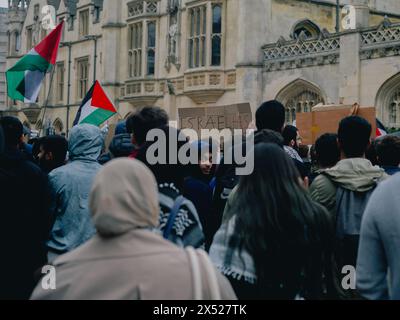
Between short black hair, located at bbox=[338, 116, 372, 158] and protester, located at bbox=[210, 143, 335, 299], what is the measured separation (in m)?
1.41

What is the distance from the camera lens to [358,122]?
4.74 m

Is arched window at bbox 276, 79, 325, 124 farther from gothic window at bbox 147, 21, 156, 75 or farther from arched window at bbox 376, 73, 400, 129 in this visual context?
gothic window at bbox 147, 21, 156, 75

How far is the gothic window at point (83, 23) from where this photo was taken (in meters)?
32.8

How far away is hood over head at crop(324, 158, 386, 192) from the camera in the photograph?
4.68 metres

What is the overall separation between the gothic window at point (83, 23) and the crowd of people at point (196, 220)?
2768 cm

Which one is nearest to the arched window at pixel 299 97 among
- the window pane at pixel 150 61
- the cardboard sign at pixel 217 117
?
the window pane at pixel 150 61

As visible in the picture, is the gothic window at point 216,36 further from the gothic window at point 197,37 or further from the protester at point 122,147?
the protester at point 122,147

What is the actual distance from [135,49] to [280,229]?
25.6 meters

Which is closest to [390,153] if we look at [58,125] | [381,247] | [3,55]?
[381,247]


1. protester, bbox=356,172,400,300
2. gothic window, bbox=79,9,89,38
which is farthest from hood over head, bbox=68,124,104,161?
gothic window, bbox=79,9,89,38

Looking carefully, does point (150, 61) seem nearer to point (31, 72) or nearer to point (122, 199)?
point (31, 72)
